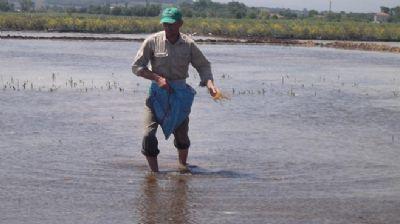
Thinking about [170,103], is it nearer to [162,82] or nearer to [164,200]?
[162,82]

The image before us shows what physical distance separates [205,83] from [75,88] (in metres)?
9.98

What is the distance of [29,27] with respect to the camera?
204 ft

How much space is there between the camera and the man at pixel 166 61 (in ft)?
25.5

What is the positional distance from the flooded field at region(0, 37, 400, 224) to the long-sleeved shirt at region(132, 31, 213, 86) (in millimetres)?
988

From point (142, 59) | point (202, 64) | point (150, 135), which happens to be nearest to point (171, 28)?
point (142, 59)

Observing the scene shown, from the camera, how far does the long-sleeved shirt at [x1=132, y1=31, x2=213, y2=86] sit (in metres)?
7.86

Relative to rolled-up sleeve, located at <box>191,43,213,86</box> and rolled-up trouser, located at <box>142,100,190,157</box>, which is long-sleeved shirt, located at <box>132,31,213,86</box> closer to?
rolled-up sleeve, located at <box>191,43,213,86</box>

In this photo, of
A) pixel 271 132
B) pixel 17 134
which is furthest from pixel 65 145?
pixel 271 132

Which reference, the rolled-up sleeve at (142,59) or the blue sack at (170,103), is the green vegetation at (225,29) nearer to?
the blue sack at (170,103)

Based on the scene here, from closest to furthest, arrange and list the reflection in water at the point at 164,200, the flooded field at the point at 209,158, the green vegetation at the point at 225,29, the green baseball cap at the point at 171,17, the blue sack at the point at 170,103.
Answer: the reflection in water at the point at 164,200 < the flooded field at the point at 209,158 < the green baseball cap at the point at 171,17 < the blue sack at the point at 170,103 < the green vegetation at the point at 225,29

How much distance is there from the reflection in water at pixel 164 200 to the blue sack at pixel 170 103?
1.50ft

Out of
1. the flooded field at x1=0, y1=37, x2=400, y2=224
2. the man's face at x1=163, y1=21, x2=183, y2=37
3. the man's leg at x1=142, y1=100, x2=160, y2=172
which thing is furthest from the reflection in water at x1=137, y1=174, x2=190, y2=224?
the man's face at x1=163, y1=21, x2=183, y2=37

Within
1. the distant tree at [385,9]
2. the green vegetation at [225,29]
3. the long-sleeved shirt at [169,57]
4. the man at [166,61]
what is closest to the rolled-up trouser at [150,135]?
the man at [166,61]

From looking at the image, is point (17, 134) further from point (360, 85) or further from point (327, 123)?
point (360, 85)
